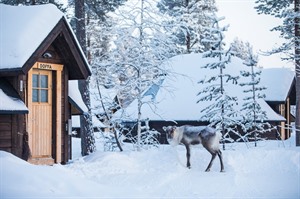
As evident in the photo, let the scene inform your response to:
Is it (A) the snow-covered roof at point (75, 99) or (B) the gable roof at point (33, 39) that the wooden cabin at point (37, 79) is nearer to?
(B) the gable roof at point (33, 39)

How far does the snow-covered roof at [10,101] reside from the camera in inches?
448

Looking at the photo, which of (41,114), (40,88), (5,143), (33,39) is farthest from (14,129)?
(33,39)

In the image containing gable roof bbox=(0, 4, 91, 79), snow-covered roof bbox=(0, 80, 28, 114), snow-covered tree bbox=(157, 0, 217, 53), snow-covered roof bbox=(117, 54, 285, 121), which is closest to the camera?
snow-covered roof bbox=(0, 80, 28, 114)

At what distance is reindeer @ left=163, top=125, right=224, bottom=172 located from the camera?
1277cm

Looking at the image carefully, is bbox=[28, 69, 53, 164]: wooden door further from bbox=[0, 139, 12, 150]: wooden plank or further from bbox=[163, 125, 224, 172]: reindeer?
bbox=[163, 125, 224, 172]: reindeer

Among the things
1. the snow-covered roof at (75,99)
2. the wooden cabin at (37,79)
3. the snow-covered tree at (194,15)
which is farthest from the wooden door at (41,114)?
the snow-covered tree at (194,15)

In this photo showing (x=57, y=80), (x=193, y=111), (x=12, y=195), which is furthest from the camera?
(x=193, y=111)

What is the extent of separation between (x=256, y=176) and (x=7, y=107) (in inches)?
276

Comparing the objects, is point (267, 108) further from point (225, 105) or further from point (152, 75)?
point (152, 75)

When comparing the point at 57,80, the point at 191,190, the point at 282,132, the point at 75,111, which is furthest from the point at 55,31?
the point at 282,132

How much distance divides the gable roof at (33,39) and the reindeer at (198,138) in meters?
3.69

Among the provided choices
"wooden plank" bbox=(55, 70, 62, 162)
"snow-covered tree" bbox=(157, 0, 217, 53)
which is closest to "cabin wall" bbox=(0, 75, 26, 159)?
"wooden plank" bbox=(55, 70, 62, 162)

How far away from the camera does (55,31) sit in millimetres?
12734

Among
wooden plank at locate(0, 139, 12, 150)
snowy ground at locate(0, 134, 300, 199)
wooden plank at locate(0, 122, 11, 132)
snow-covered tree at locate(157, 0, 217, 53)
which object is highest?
snow-covered tree at locate(157, 0, 217, 53)
